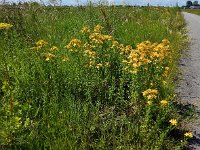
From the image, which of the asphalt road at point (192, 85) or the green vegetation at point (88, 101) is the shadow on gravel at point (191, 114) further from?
the green vegetation at point (88, 101)

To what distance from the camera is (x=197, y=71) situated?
9359mm

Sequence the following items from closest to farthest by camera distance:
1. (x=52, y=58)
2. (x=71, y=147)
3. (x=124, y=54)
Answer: (x=71, y=147), (x=52, y=58), (x=124, y=54)

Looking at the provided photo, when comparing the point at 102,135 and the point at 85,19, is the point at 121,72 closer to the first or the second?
the point at 102,135

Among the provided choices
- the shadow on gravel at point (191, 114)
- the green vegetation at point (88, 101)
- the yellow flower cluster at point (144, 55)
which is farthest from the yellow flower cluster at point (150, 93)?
the shadow on gravel at point (191, 114)

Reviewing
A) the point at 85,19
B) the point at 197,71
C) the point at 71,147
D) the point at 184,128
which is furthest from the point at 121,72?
the point at 85,19

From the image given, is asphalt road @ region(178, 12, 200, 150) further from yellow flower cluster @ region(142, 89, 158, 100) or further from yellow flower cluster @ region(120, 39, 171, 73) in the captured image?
yellow flower cluster @ region(120, 39, 171, 73)

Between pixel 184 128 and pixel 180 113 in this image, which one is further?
pixel 180 113

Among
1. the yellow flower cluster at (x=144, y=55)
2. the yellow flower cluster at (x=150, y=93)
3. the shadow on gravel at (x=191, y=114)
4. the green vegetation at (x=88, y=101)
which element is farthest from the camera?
the yellow flower cluster at (x=144, y=55)

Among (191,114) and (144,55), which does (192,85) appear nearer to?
(191,114)

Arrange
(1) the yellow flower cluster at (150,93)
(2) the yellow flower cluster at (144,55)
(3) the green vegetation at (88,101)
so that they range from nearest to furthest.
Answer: (3) the green vegetation at (88,101)
(1) the yellow flower cluster at (150,93)
(2) the yellow flower cluster at (144,55)

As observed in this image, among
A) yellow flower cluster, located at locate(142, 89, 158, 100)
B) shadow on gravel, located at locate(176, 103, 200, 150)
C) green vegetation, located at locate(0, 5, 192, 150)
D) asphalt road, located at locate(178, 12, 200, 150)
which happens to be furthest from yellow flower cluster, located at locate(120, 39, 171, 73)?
asphalt road, located at locate(178, 12, 200, 150)

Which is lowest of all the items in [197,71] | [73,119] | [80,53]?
[197,71]

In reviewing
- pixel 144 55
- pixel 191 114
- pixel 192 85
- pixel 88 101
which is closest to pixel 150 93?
pixel 144 55

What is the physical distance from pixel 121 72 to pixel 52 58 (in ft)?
3.74
